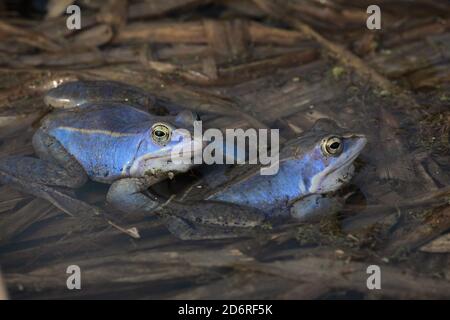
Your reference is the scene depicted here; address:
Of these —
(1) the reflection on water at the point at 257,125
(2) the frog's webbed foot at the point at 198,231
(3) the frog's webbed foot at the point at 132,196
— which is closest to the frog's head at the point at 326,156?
(1) the reflection on water at the point at 257,125

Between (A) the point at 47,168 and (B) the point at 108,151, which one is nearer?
(A) the point at 47,168

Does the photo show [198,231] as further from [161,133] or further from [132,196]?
[161,133]

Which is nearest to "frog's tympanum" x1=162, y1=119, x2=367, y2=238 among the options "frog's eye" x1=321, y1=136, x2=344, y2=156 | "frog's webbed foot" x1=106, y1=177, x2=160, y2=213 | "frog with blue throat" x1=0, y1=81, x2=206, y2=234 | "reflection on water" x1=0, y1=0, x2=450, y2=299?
"frog's eye" x1=321, y1=136, x2=344, y2=156

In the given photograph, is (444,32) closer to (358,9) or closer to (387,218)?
(358,9)

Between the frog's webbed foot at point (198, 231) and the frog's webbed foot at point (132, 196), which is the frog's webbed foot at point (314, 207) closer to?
the frog's webbed foot at point (198, 231)

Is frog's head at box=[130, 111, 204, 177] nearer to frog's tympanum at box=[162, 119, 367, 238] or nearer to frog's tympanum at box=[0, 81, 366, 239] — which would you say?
frog's tympanum at box=[0, 81, 366, 239]

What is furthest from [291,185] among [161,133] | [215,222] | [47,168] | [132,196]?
[47,168]
